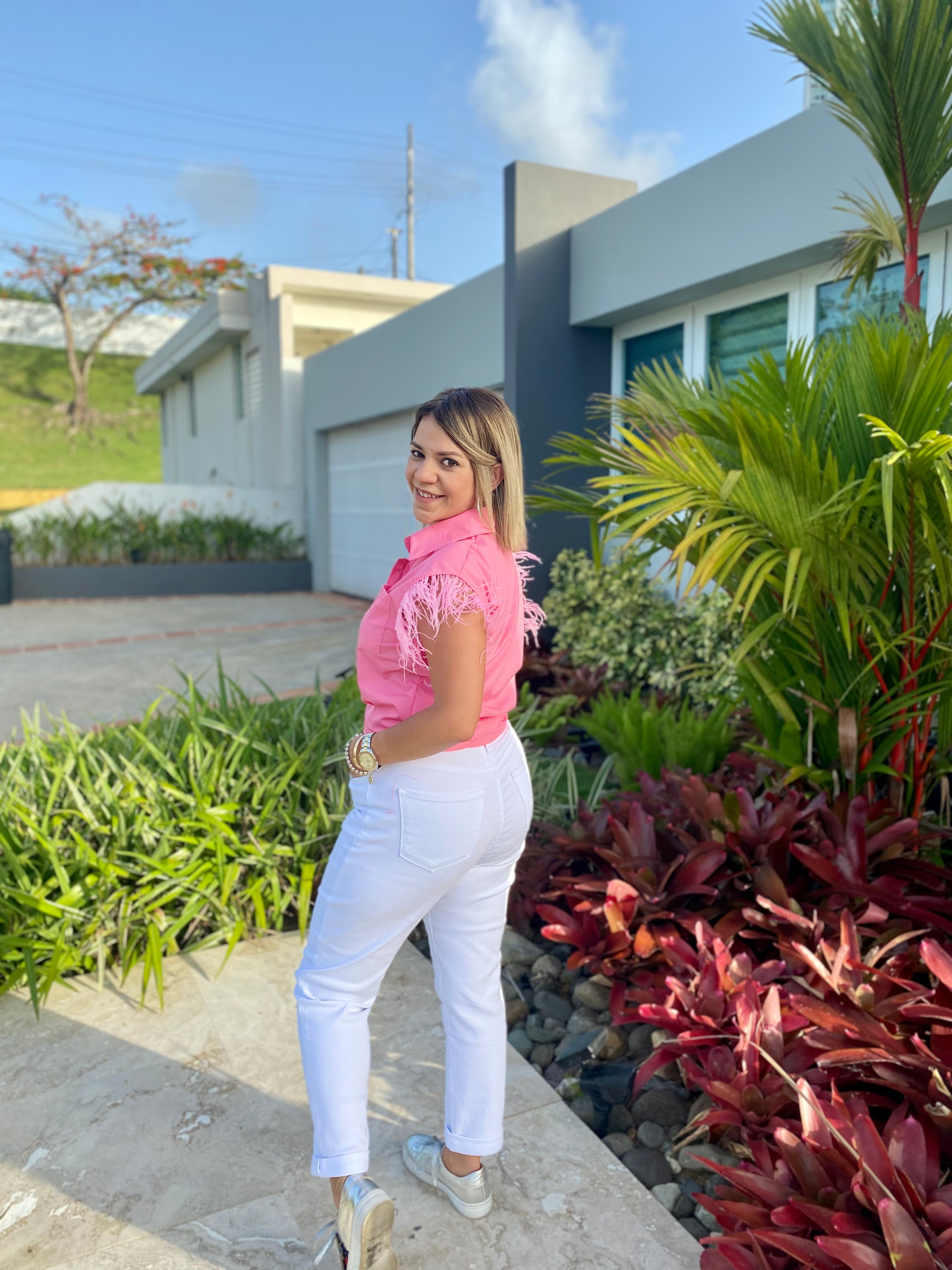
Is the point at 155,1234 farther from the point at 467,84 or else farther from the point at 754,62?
the point at 467,84

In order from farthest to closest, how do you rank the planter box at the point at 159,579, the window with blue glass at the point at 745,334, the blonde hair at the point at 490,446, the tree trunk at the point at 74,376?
1. the tree trunk at the point at 74,376
2. the planter box at the point at 159,579
3. the window with blue glass at the point at 745,334
4. the blonde hair at the point at 490,446

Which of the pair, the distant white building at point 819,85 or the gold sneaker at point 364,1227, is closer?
the gold sneaker at point 364,1227

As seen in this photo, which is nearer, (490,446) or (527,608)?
(490,446)

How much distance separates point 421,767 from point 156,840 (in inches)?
65.1

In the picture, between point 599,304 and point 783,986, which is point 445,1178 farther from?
point 599,304

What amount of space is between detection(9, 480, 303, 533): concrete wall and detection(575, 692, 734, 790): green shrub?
1086 cm

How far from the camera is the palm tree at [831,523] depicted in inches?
93.0

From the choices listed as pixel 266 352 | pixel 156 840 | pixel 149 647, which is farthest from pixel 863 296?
pixel 266 352

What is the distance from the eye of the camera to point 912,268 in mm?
3225

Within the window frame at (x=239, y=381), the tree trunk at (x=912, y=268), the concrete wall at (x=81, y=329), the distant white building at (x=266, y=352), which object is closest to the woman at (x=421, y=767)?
the tree trunk at (x=912, y=268)

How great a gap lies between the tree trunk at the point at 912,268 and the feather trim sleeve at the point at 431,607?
2.48 m

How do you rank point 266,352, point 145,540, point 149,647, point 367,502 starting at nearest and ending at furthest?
1. point 149,647
2. point 367,502
3. point 145,540
4. point 266,352

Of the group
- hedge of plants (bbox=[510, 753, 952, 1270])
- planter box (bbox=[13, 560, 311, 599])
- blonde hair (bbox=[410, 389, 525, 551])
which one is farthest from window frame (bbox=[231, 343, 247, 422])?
blonde hair (bbox=[410, 389, 525, 551])

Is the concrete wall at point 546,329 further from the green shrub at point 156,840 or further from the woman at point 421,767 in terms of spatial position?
the woman at point 421,767
